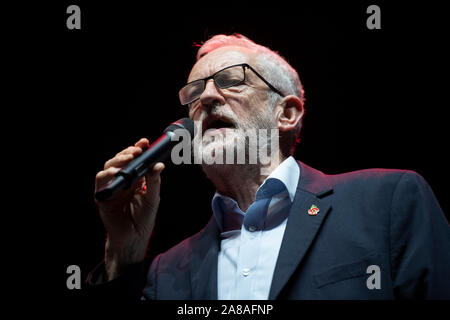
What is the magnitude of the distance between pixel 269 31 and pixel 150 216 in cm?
143

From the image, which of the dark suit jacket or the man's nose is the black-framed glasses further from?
the dark suit jacket

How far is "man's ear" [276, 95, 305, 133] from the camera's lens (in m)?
2.00

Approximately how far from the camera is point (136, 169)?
1.31 m

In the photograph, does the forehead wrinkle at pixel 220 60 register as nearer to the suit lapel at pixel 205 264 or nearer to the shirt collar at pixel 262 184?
the shirt collar at pixel 262 184

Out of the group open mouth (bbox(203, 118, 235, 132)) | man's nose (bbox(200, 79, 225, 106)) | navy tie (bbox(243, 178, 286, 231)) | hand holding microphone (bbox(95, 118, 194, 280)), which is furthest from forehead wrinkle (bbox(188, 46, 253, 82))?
navy tie (bbox(243, 178, 286, 231))

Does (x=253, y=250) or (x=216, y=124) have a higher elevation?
(x=216, y=124)

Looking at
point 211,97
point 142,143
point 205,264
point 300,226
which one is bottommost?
point 205,264

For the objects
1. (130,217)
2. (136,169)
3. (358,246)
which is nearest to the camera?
(136,169)

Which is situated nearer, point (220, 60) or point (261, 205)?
point (261, 205)

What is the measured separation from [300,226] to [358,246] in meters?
0.23

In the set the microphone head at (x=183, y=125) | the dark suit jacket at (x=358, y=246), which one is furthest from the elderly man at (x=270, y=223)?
the microphone head at (x=183, y=125)

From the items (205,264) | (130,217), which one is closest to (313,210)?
(205,264)

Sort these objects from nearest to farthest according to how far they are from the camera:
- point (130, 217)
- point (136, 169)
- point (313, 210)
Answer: point (136, 169), point (313, 210), point (130, 217)

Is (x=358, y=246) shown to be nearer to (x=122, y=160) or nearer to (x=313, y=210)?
(x=313, y=210)
